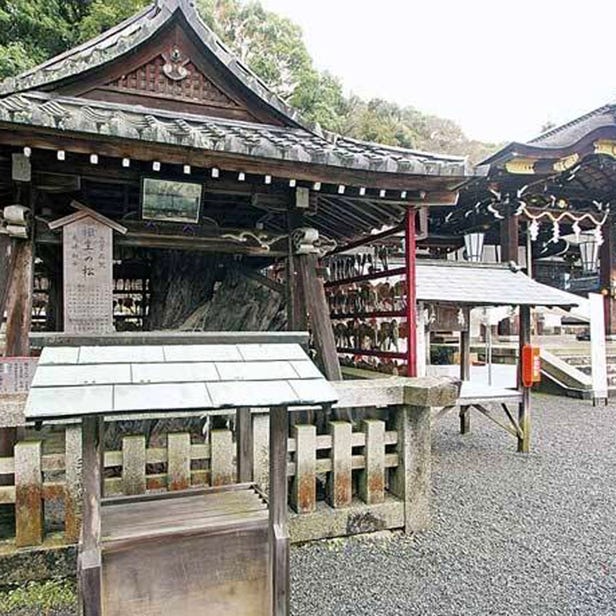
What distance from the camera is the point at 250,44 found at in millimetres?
20422

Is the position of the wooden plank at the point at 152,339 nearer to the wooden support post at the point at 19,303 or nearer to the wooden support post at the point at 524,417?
the wooden support post at the point at 19,303

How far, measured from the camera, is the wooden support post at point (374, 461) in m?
3.87

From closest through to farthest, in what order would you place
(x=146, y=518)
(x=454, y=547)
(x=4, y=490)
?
(x=146, y=518) → (x=4, y=490) → (x=454, y=547)

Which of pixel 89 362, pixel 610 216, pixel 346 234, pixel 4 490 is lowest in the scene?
pixel 4 490

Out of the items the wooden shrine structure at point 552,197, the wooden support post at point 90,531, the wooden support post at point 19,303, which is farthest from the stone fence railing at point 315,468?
the wooden shrine structure at point 552,197

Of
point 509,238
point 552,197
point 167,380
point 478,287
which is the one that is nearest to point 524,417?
point 478,287

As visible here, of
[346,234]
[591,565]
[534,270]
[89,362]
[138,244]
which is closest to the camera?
[89,362]

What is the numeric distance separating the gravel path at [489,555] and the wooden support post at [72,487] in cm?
145

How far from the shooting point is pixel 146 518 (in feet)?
7.89

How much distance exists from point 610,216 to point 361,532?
38.3 feet

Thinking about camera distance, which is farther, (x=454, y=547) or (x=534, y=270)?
(x=534, y=270)

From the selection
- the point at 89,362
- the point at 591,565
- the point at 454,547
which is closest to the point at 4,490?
the point at 89,362

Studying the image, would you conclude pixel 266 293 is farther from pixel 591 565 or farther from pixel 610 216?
pixel 610 216

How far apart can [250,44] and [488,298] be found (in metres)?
18.5
